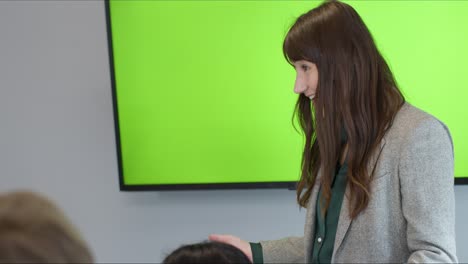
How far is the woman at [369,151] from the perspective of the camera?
1520 millimetres

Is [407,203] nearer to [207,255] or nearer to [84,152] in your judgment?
[207,255]

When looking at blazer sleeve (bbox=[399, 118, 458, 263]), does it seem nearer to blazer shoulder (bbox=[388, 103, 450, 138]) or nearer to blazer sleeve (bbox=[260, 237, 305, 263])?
Answer: blazer shoulder (bbox=[388, 103, 450, 138])

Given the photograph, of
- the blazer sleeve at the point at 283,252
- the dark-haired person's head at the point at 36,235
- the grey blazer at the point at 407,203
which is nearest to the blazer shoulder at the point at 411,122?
the grey blazer at the point at 407,203

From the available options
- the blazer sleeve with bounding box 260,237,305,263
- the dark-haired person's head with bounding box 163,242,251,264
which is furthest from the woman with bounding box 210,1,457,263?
the dark-haired person's head with bounding box 163,242,251,264

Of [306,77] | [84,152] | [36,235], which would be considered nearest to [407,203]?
[306,77]

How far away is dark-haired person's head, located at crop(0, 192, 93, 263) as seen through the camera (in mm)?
736

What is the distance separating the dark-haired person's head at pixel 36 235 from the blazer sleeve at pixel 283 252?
3.87 ft

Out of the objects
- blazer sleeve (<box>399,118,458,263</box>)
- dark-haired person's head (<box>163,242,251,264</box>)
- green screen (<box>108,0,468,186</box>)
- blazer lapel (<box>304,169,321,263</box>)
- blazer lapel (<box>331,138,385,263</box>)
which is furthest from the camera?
green screen (<box>108,0,468,186</box>)

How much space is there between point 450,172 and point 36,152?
1.88 meters

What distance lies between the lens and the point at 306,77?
5.51 ft

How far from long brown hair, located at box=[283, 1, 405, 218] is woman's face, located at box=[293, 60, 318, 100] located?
2 cm

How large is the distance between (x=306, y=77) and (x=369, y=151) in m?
0.26

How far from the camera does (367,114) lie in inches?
63.4

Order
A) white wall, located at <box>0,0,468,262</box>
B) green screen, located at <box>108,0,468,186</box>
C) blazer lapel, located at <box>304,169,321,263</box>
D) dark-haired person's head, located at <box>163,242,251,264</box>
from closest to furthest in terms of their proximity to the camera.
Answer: dark-haired person's head, located at <box>163,242,251,264</box> < blazer lapel, located at <box>304,169,321,263</box> < green screen, located at <box>108,0,468,186</box> < white wall, located at <box>0,0,468,262</box>
